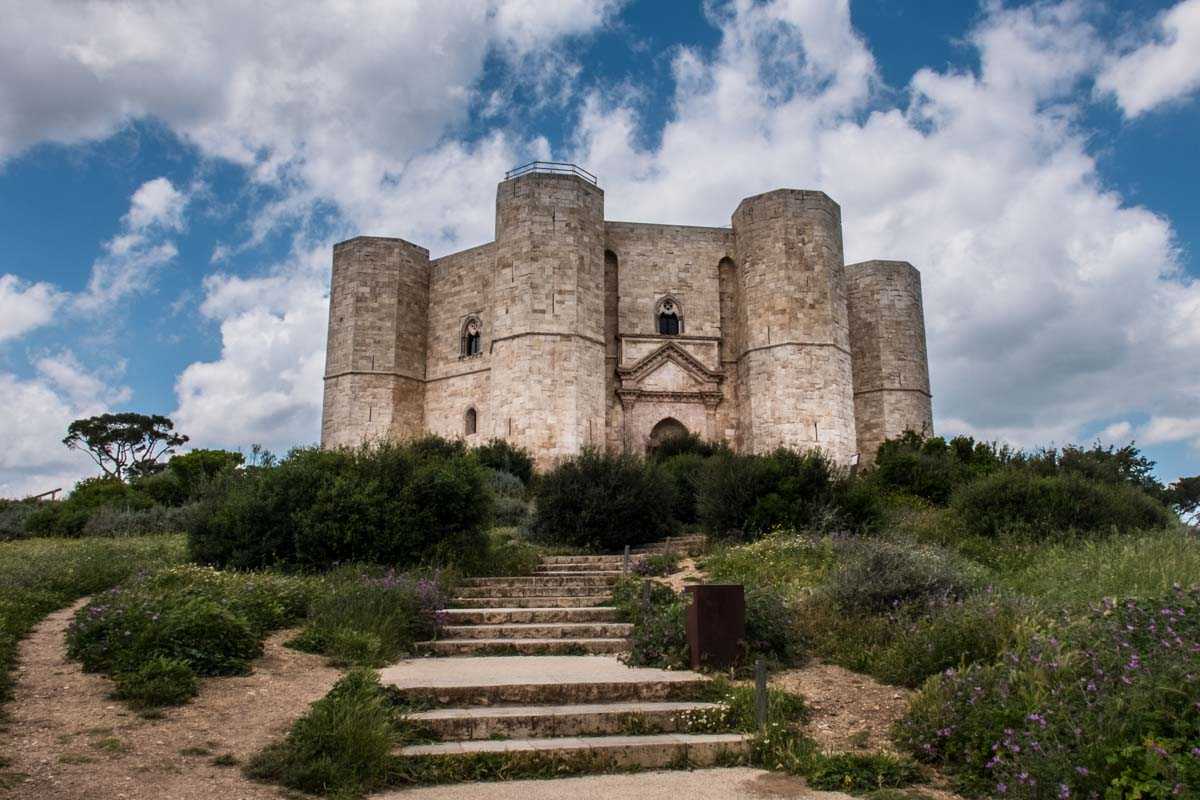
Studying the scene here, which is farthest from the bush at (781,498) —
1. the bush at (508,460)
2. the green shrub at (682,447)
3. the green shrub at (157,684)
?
the green shrub at (682,447)

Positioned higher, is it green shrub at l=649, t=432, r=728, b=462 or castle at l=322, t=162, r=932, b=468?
castle at l=322, t=162, r=932, b=468

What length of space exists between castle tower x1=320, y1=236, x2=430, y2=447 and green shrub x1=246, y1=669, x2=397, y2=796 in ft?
74.0

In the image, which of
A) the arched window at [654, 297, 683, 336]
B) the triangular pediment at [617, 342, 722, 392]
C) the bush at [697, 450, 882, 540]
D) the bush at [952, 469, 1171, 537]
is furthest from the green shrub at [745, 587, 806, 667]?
the arched window at [654, 297, 683, 336]

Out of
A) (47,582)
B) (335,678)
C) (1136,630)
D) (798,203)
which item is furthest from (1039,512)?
(798,203)

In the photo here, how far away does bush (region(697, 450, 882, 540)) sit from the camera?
13.3 m

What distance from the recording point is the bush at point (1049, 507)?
11.6m

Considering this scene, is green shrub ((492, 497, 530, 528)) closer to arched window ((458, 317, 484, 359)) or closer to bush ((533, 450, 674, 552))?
bush ((533, 450, 674, 552))

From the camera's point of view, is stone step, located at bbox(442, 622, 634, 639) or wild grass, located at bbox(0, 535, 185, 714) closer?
wild grass, located at bbox(0, 535, 185, 714)

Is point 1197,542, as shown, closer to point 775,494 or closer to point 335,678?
point 775,494

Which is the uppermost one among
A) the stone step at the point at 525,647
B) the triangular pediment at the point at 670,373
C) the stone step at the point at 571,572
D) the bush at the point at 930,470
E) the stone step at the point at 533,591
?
the triangular pediment at the point at 670,373

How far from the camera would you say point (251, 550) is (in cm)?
1065

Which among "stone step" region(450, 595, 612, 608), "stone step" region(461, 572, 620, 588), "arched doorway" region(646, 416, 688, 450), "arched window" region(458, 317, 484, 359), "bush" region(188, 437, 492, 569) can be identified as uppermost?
"arched window" region(458, 317, 484, 359)

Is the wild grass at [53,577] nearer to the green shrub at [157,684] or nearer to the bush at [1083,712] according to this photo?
the green shrub at [157,684]

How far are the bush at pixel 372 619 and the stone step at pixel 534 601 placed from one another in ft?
1.29
